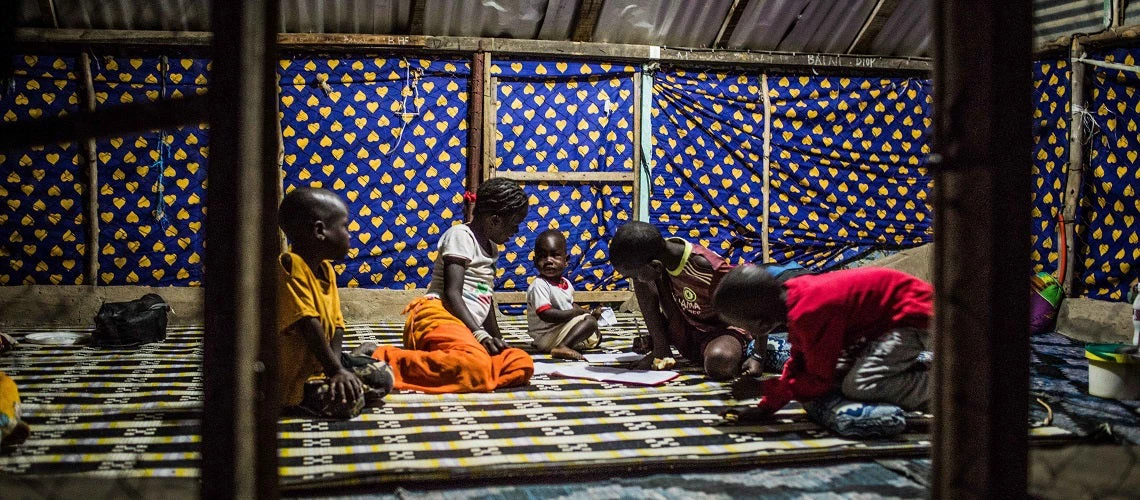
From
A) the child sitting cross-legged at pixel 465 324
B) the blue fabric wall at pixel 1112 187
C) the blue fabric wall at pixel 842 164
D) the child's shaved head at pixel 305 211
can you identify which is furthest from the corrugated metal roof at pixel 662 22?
the child's shaved head at pixel 305 211

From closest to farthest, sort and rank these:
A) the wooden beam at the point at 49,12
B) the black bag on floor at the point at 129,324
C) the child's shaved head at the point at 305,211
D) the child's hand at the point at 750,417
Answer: the child's hand at the point at 750,417, the child's shaved head at the point at 305,211, the black bag on floor at the point at 129,324, the wooden beam at the point at 49,12

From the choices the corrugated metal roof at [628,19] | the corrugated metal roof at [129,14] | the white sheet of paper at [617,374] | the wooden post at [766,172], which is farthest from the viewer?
the wooden post at [766,172]

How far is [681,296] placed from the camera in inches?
158

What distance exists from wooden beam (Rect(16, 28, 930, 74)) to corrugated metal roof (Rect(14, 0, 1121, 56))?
0.32 feet

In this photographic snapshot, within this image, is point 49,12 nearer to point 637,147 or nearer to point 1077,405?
point 637,147

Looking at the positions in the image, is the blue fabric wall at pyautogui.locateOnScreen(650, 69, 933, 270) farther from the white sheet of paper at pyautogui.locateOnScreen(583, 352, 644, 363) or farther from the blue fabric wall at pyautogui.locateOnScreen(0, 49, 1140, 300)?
the white sheet of paper at pyautogui.locateOnScreen(583, 352, 644, 363)

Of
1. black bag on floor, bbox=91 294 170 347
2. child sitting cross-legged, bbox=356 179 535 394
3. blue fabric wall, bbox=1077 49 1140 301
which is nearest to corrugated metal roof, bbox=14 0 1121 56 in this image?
blue fabric wall, bbox=1077 49 1140 301

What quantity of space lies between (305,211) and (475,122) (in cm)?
346

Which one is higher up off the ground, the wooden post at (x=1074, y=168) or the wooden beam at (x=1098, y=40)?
the wooden beam at (x=1098, y=40)

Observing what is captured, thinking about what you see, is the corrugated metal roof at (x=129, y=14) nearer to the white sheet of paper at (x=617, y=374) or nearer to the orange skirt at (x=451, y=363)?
the orange skirt at (x=451, y=363)

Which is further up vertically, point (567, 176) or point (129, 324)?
point (567, 176)

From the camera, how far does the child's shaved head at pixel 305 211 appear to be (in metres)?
3.10

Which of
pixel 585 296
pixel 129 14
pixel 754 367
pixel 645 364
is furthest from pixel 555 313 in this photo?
pixel 129 14

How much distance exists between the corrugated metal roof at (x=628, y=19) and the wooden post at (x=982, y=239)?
5187 millimetres
